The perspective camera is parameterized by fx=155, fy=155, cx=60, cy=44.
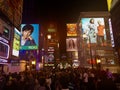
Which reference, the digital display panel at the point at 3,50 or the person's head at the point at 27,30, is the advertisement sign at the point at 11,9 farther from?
the person's head at the point at 27,30

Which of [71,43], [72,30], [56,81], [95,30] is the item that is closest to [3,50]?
[56,81]

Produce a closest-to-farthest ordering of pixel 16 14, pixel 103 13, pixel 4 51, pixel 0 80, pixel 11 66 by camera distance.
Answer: pixel 0 80, pixel 4 51, pixel 11 66, pixel 16 14, pixel 103 13

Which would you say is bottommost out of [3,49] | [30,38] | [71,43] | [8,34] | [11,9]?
[3,49]

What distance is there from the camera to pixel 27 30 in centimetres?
6762

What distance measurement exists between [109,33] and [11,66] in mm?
63321

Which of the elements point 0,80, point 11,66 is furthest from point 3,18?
point 0,80

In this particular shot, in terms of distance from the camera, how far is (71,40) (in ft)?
307

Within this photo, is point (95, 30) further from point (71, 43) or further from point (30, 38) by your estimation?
point (30, 38)

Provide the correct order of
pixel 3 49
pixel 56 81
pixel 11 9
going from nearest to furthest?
pixel 56 81 < pixel 3 49 < pixel 11 9

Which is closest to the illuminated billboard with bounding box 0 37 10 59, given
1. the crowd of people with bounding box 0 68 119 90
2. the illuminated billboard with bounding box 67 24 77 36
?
the crowd of people with bounding box 0 68 119 90

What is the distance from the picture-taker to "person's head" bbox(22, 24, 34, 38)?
6456 cm

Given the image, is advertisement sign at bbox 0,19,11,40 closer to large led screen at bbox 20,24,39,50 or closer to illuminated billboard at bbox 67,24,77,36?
large led screen at bbox 20,24,39,50

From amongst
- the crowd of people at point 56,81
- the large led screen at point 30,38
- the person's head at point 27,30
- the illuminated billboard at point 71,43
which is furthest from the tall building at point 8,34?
the illuminated billboard at point 71,43

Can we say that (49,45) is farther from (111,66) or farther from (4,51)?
(4,51)
